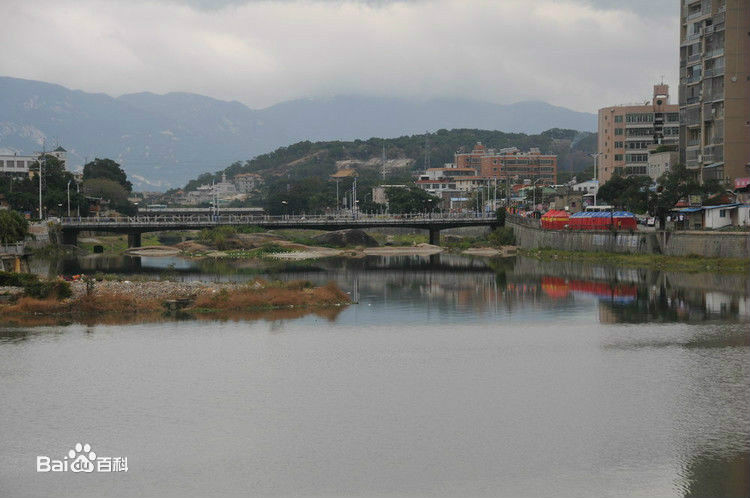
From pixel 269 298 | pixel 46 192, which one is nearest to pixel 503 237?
pixel 46 192

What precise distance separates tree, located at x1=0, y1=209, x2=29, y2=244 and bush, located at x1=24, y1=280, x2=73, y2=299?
96.9 ft

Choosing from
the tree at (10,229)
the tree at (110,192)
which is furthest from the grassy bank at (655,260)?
the tree at (110,192)

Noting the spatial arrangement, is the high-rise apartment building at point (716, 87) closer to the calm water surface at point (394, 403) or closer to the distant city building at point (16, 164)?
the calm water surface at point (394, 403)

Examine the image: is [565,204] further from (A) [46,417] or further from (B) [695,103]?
(A) [46,417]

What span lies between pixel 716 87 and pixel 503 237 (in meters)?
35.8

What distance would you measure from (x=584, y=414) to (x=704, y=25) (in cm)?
6644

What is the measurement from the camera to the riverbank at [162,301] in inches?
2103

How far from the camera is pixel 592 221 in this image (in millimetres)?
93750

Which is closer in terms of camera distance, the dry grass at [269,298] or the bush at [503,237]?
the dry grass at [269,298]

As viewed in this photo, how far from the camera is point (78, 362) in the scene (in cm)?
3962

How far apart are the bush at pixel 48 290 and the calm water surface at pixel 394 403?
747cm

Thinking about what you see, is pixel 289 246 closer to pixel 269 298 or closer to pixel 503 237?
pixel 503 237

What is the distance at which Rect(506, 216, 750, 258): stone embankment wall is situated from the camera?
72.2m

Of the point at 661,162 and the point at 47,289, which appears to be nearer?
the point at 47,289
